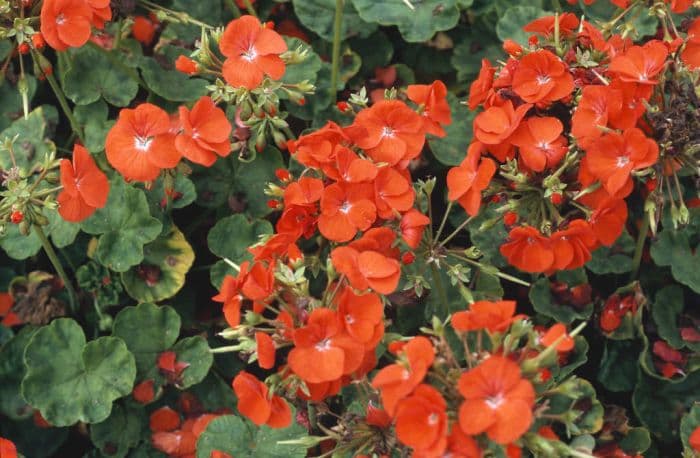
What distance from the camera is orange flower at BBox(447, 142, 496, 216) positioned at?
7.79 ft

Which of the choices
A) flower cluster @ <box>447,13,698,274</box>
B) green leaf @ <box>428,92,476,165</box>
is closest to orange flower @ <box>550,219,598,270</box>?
flower cluster @ <box>447,13,698,274</box>

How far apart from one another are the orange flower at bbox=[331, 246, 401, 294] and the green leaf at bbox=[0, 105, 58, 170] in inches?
59.0

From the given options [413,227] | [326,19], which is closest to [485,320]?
[413,227]

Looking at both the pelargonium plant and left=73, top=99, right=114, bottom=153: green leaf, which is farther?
left=73, top=99, right=114, bottom=153: green leaf

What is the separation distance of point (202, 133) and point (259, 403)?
791 millimetres

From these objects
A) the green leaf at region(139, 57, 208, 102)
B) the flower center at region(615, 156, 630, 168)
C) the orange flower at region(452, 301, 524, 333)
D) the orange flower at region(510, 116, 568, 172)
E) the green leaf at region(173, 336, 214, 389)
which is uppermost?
the flower center at region(615, 156, 630, 168)

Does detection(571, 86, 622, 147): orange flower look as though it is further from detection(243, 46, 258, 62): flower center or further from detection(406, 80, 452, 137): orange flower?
detection(243, 46, 258, 62): flower center

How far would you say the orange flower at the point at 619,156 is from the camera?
2.24 metres

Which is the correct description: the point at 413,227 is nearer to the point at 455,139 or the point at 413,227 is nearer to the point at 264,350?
the point at 264,350

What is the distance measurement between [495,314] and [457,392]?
18 centimetres

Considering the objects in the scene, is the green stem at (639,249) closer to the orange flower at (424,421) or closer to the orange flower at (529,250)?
the orange flower at (529,250)

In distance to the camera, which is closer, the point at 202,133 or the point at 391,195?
the point at 391,195

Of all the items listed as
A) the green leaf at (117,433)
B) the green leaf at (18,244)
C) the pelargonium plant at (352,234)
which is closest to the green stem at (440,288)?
the pelargonium plant at (352,234)

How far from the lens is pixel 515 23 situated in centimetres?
326
